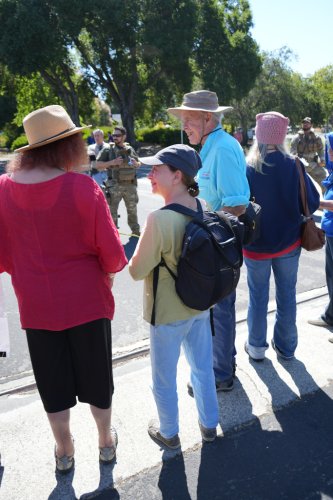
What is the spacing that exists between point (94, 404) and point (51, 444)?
568mm

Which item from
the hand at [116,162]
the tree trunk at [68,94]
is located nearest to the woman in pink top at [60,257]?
the hand at [116,162]

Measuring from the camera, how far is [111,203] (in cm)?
777

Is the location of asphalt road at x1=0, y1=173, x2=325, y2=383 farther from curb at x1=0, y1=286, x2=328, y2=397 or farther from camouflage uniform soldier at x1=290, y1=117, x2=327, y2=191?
camouflage uniform soldier at x1=290, y1=117, x2=327, y2=191

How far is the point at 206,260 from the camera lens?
6.91 ft

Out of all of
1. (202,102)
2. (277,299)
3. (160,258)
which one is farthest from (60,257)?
(277,299)

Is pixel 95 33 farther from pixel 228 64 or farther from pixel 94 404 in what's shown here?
pixel 94 404

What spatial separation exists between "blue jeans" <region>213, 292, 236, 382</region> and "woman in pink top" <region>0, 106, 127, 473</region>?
94 cm

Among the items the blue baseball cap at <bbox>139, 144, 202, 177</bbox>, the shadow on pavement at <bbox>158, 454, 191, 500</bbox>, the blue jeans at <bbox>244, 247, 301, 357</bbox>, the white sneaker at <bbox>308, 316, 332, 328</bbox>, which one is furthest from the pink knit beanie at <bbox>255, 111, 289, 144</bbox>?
the shadow on pavement at <bbox>158, 454, 191, 500</bbox>

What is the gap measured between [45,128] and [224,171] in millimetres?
1182

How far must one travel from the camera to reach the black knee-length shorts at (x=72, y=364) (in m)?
2.13

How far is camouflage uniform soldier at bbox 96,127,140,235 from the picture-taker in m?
7.46

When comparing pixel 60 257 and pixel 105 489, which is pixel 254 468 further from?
pixel 60 257

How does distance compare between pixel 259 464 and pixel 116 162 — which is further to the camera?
pixel 116 162

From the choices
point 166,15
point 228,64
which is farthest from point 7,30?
point 228,64
